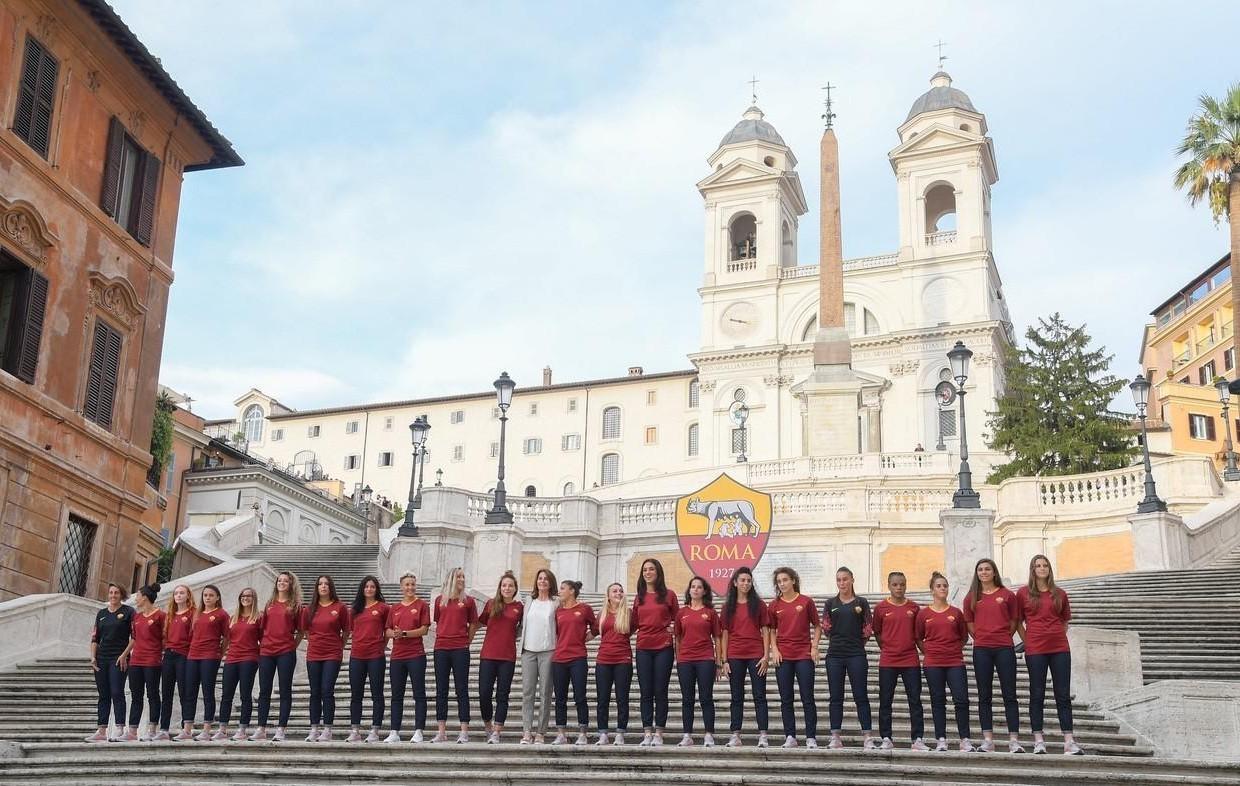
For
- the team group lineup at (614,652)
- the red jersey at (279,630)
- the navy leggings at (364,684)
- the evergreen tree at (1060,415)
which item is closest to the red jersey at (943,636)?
the team group lineup at (614,652)

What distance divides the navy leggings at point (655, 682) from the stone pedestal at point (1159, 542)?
14.7 m

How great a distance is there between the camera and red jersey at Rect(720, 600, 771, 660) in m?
11.2

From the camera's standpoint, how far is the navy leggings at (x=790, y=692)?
10875mm

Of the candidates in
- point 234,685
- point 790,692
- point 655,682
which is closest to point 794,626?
point 790,692

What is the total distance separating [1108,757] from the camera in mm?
10414

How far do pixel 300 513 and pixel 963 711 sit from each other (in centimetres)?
4326

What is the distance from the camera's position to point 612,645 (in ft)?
37.6

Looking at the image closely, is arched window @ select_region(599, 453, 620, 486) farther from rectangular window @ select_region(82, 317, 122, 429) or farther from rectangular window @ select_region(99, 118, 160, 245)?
rectangular window @ select_region(82, 317, 122, 429)

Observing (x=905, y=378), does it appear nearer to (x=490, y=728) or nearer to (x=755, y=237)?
(x=755, y=237)

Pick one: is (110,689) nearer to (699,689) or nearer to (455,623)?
(455,623)

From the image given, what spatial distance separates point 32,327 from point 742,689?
46.6ft

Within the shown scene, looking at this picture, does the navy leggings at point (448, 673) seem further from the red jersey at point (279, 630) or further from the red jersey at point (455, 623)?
the red jersey at point (279, 630)

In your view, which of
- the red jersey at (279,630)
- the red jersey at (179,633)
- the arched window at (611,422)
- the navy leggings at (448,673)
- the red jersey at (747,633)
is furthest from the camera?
the arched window at (611,422)

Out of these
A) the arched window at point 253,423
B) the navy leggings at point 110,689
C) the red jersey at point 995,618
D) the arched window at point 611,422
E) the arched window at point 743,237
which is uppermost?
the arched window at point 743,237
